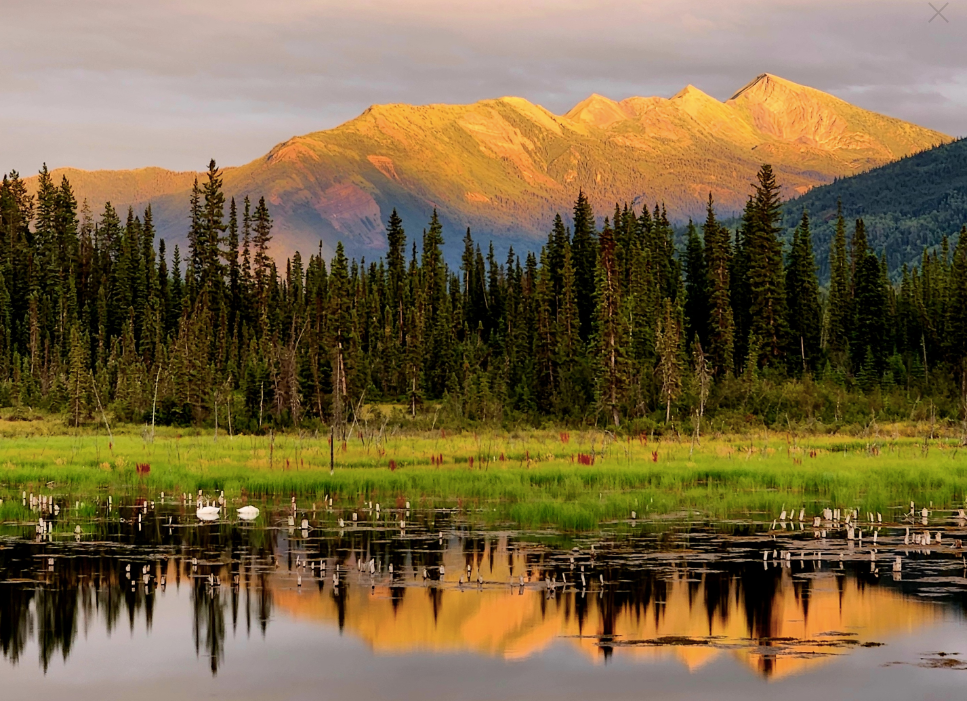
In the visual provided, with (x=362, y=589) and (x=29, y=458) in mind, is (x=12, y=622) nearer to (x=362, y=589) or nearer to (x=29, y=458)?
(x=362, y=589)

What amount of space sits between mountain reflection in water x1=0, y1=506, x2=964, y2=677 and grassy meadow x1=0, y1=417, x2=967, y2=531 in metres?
5.54

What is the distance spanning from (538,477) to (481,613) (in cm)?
1893

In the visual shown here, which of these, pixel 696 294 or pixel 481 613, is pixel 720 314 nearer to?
pixel 696 294

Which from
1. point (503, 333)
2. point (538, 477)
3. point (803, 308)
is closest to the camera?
point (538, 477)

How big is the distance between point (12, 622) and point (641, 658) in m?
10.3

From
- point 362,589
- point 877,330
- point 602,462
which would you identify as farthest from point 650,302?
point 362,589

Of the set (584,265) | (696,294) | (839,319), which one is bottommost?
(839,319)

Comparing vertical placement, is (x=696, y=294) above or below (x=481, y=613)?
above

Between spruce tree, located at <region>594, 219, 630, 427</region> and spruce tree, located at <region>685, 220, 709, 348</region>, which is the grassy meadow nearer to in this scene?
spruce tree, located at <region>594, 219, 630, 427</region>

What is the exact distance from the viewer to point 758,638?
19125mm

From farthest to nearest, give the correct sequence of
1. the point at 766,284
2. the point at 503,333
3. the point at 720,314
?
the point at 503,333 → the point at 766,284 → the point at 720,314

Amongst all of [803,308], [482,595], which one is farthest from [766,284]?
[482,595]

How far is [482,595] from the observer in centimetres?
2217

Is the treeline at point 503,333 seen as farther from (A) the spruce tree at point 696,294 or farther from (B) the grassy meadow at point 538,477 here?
(B) the grassy meadow at point 538,477
